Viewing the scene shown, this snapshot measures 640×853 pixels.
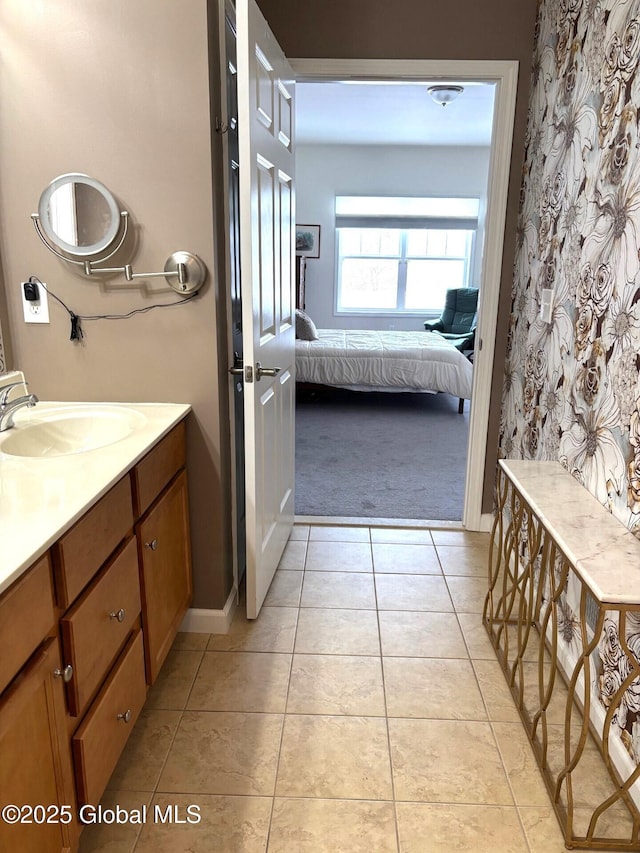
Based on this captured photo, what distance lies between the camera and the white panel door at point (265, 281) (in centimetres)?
185

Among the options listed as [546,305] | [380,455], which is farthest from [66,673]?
[380,455]

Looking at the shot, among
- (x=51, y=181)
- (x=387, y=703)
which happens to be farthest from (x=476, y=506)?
(x=51, y=181)

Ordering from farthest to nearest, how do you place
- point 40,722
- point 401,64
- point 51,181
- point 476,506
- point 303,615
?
point 476,506, point 401,64, point 303,615, point 51,181, point 40,722

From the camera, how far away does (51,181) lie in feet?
6.02

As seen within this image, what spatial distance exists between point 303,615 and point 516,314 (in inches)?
62.1

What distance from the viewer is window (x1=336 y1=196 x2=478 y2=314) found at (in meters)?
7.65

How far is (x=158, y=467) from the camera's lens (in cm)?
173

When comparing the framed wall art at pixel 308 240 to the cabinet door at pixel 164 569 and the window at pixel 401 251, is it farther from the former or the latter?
the cabinet door at pixel 164 569

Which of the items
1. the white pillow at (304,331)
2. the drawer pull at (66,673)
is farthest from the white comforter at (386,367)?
the drawer pull at (66,673)

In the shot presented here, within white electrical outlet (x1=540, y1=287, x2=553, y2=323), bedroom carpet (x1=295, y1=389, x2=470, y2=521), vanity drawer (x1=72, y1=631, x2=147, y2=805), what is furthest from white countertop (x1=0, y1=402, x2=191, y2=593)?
bedroom carpet (x1=295, y1=389, x2=470, y2=521)

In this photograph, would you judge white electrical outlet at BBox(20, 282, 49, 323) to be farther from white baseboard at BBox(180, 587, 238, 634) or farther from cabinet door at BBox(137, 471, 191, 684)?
white baseboard at BBox(180, 587, 238, 634)

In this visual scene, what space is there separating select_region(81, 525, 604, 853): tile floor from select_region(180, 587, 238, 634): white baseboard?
0.13 feet

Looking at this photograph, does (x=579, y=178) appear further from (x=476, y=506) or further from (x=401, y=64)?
(x=476, y=506)

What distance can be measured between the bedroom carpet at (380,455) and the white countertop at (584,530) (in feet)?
4.36
